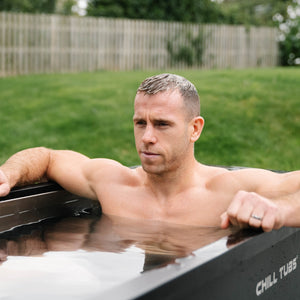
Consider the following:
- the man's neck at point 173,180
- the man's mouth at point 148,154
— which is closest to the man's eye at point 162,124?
the man's mouth at point 148,154

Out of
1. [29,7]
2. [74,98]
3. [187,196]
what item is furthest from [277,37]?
[187,196]

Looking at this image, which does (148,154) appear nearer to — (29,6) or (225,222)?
(225,222)

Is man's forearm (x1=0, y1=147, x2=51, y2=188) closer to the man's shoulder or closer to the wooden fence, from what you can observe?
the man's shoulder

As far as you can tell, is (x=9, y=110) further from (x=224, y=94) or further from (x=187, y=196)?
(x=187, y=196)

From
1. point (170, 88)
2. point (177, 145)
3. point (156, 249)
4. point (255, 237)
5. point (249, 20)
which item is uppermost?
point (249, 20)

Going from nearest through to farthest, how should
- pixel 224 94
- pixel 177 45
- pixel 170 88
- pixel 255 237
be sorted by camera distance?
pixel 255 237, pixel 170 88, pixel 224 94, pixel 177 45

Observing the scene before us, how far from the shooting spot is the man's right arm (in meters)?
3.31

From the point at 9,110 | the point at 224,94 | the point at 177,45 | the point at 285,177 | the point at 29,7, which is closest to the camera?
the point at 285,177

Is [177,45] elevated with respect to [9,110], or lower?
elevated

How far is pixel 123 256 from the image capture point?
262 centimetres

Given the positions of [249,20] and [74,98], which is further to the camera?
[249,20]

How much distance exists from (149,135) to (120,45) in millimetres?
9886

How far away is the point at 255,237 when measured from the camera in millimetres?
2207

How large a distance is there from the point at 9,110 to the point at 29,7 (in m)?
10.0
